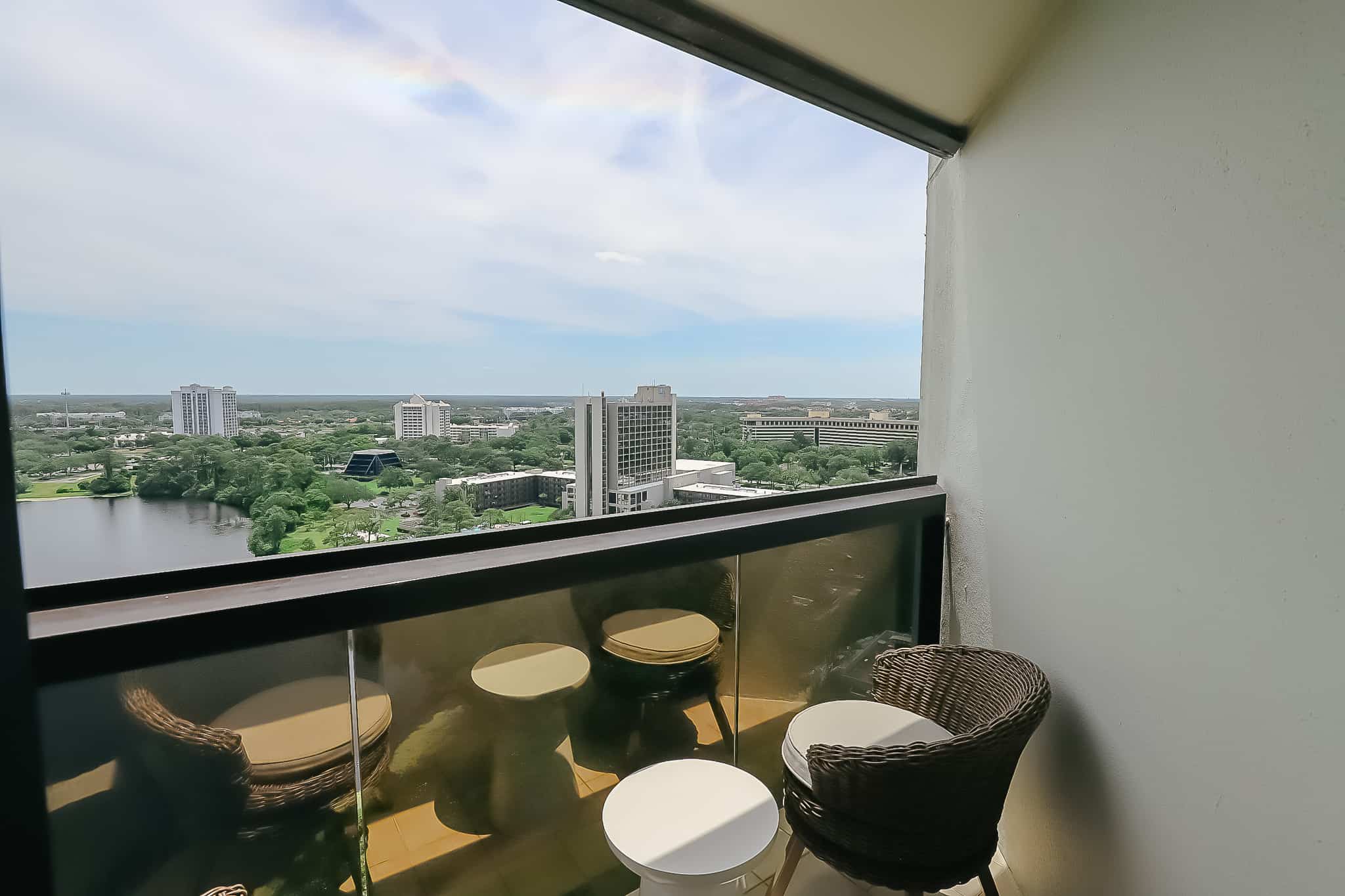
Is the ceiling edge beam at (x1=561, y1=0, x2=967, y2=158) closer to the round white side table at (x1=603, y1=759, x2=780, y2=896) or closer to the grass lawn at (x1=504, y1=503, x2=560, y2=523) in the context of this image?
the grass lawn at (x1=504, y1=503, x2=560, y2=523)

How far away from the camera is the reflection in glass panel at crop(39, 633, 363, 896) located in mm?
971

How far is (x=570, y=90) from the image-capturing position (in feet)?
6.37

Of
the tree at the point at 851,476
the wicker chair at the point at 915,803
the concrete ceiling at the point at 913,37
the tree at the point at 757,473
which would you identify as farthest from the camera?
the tree at the point at 851,476

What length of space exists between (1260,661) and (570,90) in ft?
8.03

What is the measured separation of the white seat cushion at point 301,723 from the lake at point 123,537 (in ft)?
1.02

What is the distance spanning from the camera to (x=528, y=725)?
1505mm

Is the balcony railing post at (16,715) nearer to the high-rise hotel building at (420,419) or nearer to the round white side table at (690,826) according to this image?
the high-rise hotel building at (420,419)

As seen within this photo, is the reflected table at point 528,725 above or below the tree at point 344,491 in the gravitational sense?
below

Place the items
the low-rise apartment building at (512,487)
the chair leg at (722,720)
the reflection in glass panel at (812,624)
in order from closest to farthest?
the low-rise apartment building at (512,487) → the chair leg at (722,720) → the reflection in glass panel at (812,624)

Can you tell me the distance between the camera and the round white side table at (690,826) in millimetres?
1250

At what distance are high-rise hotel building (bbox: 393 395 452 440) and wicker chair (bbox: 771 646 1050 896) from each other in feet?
4.18

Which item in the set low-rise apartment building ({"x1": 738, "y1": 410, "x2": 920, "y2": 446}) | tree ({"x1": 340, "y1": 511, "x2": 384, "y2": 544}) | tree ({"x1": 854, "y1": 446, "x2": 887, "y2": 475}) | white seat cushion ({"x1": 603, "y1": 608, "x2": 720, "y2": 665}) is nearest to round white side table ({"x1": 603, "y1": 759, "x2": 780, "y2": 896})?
white seat cushion ({"x1": 603, "y1": 608, "x2": 720, "y2": 665})

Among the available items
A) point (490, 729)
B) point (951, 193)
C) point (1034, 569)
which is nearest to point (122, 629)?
point (490, 729)

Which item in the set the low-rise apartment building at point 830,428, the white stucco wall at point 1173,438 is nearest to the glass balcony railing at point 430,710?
the low-rise apartment building at point 830,428
